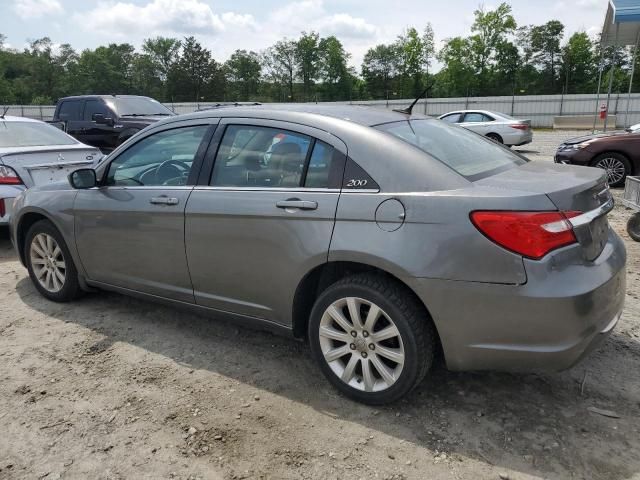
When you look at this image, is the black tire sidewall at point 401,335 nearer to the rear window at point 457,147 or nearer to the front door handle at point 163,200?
the rear window at point 457,147

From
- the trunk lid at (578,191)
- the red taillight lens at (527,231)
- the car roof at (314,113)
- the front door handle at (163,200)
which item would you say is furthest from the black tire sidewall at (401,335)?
the front door handle at (163,200)

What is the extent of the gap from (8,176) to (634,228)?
280 inches

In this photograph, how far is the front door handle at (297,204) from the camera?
2.82m

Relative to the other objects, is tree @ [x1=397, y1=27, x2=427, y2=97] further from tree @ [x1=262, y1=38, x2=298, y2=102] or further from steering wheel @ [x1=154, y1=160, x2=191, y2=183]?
steering wheel @ [x1=154, y1=160, x2=191, y2=183]

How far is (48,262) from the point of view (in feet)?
14.5

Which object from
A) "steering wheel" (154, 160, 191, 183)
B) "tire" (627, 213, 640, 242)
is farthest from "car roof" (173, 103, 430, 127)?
"tire" (627, 213, 640, 242)

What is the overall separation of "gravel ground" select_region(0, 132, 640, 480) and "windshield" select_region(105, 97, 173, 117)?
860cm

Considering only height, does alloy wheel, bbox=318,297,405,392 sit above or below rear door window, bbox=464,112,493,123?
above

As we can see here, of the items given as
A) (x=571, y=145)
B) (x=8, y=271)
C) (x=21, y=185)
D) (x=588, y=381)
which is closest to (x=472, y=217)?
(x=588, y=381)

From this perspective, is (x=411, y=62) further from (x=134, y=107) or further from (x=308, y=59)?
(x=134, y=107)

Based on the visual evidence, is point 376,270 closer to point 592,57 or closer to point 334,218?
point 334,218

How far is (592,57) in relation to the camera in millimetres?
62031

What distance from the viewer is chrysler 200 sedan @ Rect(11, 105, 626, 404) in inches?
93.4

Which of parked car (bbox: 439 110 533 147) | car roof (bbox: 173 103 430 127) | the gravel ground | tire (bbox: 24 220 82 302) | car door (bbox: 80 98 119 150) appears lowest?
parked car (bbox: 439 110 533 147)
